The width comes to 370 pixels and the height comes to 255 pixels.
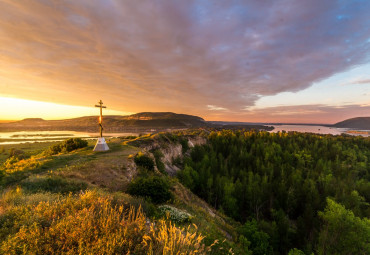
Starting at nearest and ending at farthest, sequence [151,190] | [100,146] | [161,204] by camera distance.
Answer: [161,204] → [151,190] → [100,146]

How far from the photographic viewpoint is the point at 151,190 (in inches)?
445

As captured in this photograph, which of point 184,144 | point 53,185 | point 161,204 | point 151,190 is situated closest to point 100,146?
point 53,185

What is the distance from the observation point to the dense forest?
77.6 ft

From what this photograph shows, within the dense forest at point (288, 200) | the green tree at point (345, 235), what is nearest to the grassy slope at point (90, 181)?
the dense forest at point (288, 200)

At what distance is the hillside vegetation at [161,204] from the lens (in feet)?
14.3

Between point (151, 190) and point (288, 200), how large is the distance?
46.5 metres

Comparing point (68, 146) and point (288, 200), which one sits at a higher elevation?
point (68, 146)

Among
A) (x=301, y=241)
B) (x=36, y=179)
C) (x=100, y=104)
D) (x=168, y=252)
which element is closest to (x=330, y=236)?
(x=301, y=241)

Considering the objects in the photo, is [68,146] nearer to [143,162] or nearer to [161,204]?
[143,162]

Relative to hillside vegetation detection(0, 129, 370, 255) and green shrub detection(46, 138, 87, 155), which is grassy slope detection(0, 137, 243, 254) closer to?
hillside vegetation detection(0, 129, 370, 255)

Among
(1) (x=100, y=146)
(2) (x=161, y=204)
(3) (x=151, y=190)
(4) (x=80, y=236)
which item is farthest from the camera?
(1) (x=100, y=146)

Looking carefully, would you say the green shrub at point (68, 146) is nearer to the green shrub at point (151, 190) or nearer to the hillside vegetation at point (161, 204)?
the hillside vegetation at point (161, 204)

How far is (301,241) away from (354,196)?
19578 millimetres

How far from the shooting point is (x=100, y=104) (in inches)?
869
